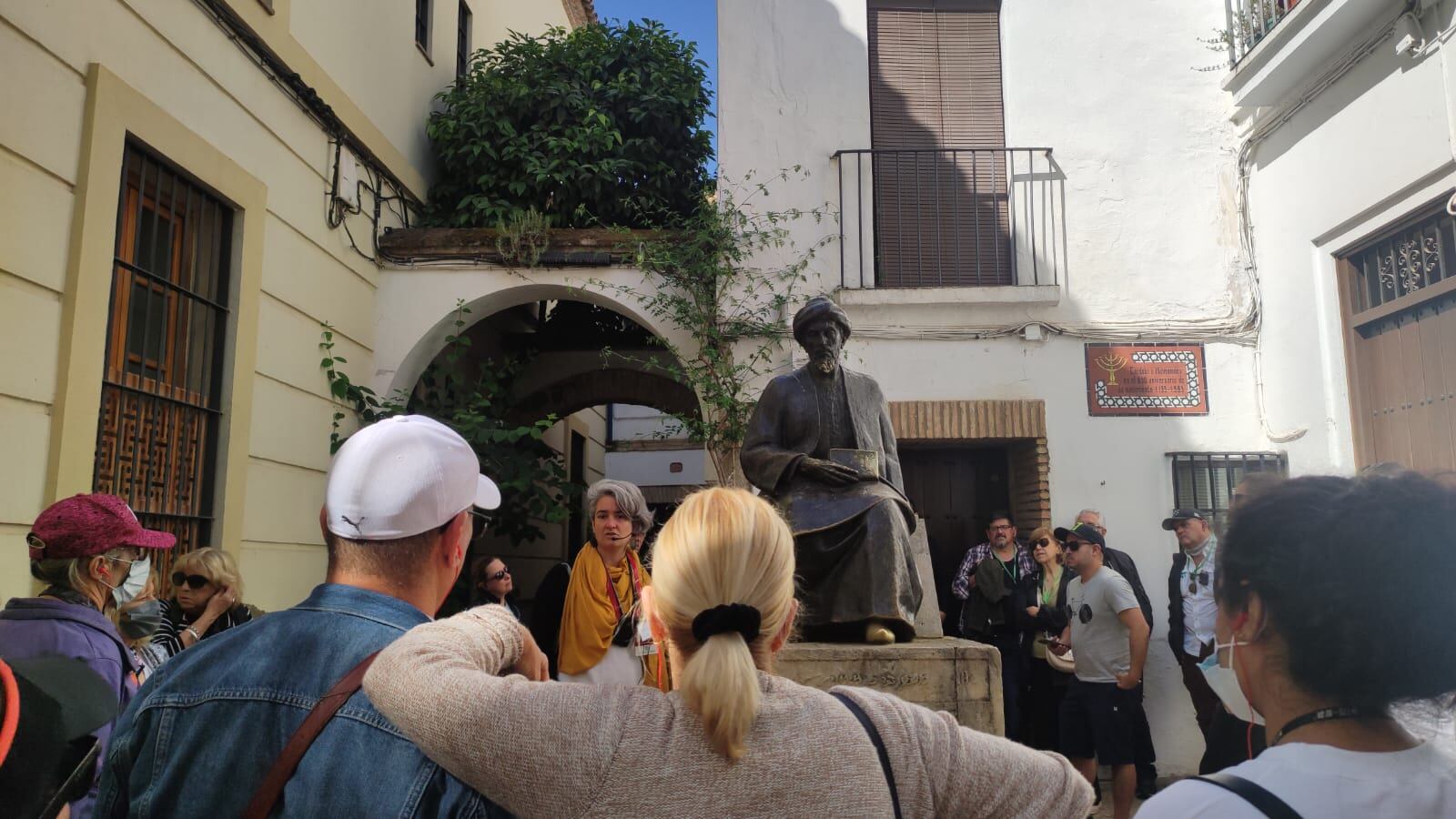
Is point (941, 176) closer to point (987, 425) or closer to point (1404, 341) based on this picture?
point (987, 425)

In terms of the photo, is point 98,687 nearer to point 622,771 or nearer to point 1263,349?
point 622,771

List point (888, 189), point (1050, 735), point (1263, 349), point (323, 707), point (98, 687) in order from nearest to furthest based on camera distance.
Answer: point (323, 707)
point (98, 687)
point (1050, 735)
point (1263, 349)
point (888, 189)

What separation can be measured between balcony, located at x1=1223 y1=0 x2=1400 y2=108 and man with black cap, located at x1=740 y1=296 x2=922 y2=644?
3870 millimetres

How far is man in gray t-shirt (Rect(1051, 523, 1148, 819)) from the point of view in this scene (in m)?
5.12

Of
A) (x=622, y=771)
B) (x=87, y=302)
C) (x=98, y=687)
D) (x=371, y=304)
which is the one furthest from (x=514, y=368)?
(x=622, y=771)

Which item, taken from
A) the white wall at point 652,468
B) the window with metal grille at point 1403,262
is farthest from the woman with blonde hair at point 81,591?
the white wall at point 652,468

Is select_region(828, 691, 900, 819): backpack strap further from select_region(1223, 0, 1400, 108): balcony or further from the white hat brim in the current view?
select_region(1223, 0, 1400, 108): balcony

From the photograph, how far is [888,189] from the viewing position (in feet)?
25.9

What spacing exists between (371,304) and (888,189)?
13.2ft

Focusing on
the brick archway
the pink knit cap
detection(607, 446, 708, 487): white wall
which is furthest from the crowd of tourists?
detection(607, 446, 708, 487): white wall

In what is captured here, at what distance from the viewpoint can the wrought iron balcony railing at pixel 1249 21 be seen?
271 inches

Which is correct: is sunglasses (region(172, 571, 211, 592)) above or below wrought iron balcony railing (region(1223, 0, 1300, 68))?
below

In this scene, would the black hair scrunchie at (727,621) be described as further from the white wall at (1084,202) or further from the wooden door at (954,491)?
the wooden door at (954,491)

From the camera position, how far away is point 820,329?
4.38 meters
